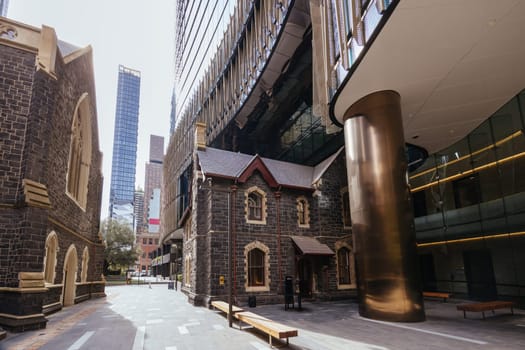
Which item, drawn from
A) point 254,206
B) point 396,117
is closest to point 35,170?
point 254,206

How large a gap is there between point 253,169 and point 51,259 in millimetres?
11081

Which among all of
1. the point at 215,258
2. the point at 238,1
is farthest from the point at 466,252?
the point at 238,1

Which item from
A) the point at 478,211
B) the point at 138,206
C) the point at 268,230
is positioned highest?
the point at 138,206

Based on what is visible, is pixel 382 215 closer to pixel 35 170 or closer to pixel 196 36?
pixel 35 170

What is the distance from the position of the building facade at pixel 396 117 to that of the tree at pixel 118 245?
2878cm

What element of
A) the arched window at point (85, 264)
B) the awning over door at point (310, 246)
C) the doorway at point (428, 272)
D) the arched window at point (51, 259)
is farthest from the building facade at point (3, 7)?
the doorway at point (428, 272)

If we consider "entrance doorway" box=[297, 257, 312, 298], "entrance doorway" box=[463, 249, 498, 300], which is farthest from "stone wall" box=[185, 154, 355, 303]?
"entrance doorway" box=[463, 249, 498, 300]

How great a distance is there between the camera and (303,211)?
20.0 m

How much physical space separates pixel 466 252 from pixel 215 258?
14.5 meters

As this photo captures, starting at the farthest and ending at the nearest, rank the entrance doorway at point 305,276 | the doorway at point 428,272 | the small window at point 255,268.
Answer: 1. the doorway at point 428,272
2. the entrance doorway at point 305,276
3. the small window at point 255,268

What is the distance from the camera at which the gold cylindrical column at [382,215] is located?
11.6 meters

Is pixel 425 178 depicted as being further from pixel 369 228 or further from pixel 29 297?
pixel 29 297

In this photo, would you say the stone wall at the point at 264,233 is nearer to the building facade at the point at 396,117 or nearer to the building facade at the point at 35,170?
the building facade at the point at 396,117

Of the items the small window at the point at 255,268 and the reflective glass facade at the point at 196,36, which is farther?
the reflective glass facade at the point at 196,36
